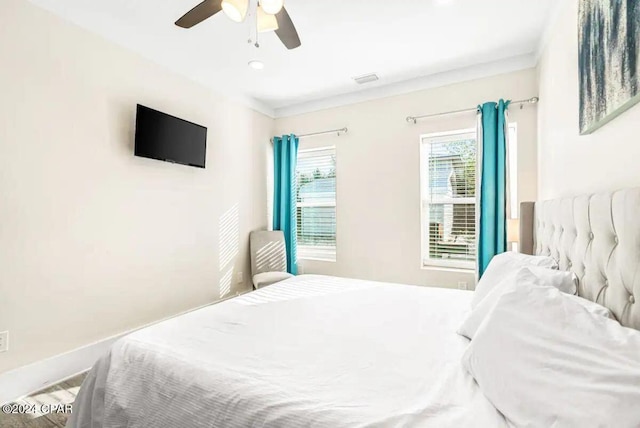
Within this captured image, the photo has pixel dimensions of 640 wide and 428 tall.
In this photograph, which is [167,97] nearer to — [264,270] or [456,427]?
[264,270]

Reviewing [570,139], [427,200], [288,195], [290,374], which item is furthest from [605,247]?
[288,195]

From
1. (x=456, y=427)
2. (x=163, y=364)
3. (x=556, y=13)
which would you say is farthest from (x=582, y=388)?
(x=556, y=13)

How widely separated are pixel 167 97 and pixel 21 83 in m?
1.10

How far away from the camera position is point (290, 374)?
3.65ft

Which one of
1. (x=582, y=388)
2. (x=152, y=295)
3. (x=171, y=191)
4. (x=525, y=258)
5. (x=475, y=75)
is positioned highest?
(x=475, y=75)

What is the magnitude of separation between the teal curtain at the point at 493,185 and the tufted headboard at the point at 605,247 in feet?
4.03

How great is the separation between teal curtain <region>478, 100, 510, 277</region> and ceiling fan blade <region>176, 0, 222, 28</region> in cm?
250

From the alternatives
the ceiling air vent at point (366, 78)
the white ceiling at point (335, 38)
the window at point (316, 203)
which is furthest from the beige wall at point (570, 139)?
the window at point (316, 203)

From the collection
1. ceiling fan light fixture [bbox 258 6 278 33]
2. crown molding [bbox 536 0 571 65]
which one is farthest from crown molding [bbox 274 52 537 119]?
ceiling fan light fixture [bbox 258 6 278 33]

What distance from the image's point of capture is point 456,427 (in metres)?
0.81

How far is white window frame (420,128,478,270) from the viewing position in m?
3.29

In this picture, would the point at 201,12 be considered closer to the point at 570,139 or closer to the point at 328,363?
the point at 328,363

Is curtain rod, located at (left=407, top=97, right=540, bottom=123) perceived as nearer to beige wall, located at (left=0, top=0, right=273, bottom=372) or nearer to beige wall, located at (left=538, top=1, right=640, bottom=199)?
beige wall, located at (left=538, top=1, right=640, bottom=199)

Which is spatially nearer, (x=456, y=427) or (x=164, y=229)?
(x=456, y=427)
